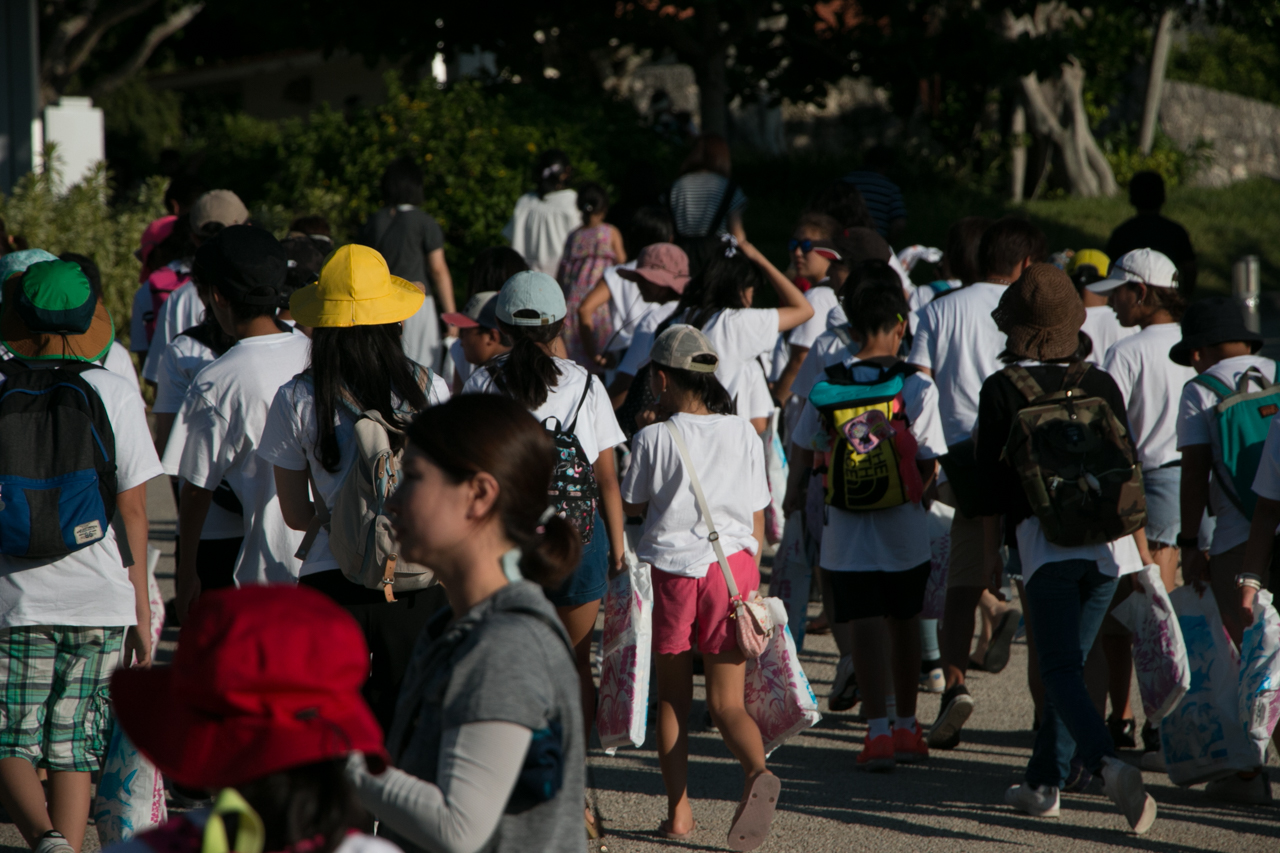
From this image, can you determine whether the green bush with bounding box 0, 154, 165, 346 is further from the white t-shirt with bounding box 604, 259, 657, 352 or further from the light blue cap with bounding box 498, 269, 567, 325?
the light blue cap with bounding box 498, 269, 567, 325

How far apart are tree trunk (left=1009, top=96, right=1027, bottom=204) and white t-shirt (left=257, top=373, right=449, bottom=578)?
20.3 meters

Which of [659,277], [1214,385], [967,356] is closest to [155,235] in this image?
[659,277]

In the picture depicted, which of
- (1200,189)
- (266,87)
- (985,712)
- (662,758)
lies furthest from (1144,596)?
(266,87)

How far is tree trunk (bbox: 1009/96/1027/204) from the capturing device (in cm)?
2253

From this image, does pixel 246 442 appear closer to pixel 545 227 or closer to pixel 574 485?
pixel 574 485

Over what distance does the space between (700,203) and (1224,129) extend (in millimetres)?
24923

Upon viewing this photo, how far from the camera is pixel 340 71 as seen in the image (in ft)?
101

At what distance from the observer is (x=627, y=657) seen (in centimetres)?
436

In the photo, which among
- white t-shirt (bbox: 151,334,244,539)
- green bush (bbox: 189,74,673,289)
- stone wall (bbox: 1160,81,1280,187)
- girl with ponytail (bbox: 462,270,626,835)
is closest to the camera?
girl with ponytail (bbox: 462,270,626,835)

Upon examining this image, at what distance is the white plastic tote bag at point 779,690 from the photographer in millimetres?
4383

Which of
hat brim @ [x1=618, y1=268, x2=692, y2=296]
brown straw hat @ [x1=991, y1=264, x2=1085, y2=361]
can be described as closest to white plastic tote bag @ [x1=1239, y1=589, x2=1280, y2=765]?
brown straw hat @ [x1=991, y1=264, x2=1085, y2=361]

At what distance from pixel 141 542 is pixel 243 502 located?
0.34 meters

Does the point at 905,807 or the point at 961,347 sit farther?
the point at 961,347

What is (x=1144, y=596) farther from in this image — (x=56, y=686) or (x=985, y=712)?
(x=56, y=686)
